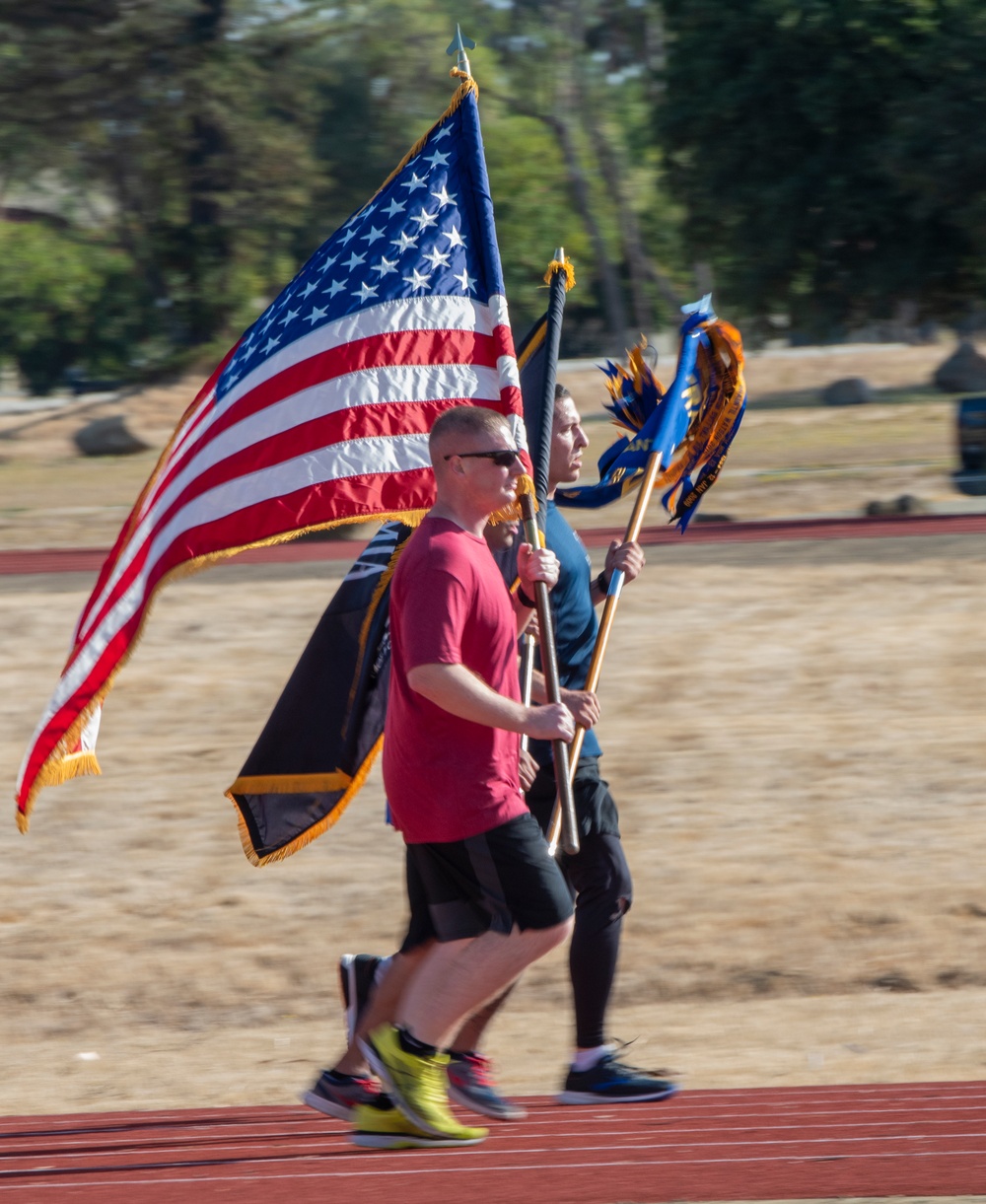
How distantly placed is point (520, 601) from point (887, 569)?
989cm

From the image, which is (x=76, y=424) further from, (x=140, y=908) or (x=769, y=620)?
(x=140, y=908)

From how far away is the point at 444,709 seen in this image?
3918 millimetres

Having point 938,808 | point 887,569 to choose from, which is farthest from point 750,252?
point 938,808

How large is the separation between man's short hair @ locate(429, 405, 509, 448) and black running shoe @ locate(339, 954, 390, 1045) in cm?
134

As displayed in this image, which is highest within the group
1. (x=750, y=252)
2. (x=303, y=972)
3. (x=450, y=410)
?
(x=750, y=252)

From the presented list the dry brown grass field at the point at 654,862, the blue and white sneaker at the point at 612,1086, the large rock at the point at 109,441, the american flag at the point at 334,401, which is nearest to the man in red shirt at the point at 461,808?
the american flag at the point at 334,401

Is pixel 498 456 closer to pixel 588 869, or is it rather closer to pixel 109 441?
pixel 588 869

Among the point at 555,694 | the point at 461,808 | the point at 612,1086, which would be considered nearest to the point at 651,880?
the point at 612,1086

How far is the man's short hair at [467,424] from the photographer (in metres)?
4.05

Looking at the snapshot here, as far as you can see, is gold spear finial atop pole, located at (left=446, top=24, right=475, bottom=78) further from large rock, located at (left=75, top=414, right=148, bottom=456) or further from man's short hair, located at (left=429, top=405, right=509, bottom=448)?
large rock, located at (left=75, top=414, right=148, bottom=456)

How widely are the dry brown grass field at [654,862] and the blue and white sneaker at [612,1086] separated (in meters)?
0.56

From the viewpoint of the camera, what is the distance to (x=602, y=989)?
15.8 ft

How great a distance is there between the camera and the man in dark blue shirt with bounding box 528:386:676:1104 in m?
4.73

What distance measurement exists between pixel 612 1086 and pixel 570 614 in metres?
1.27
